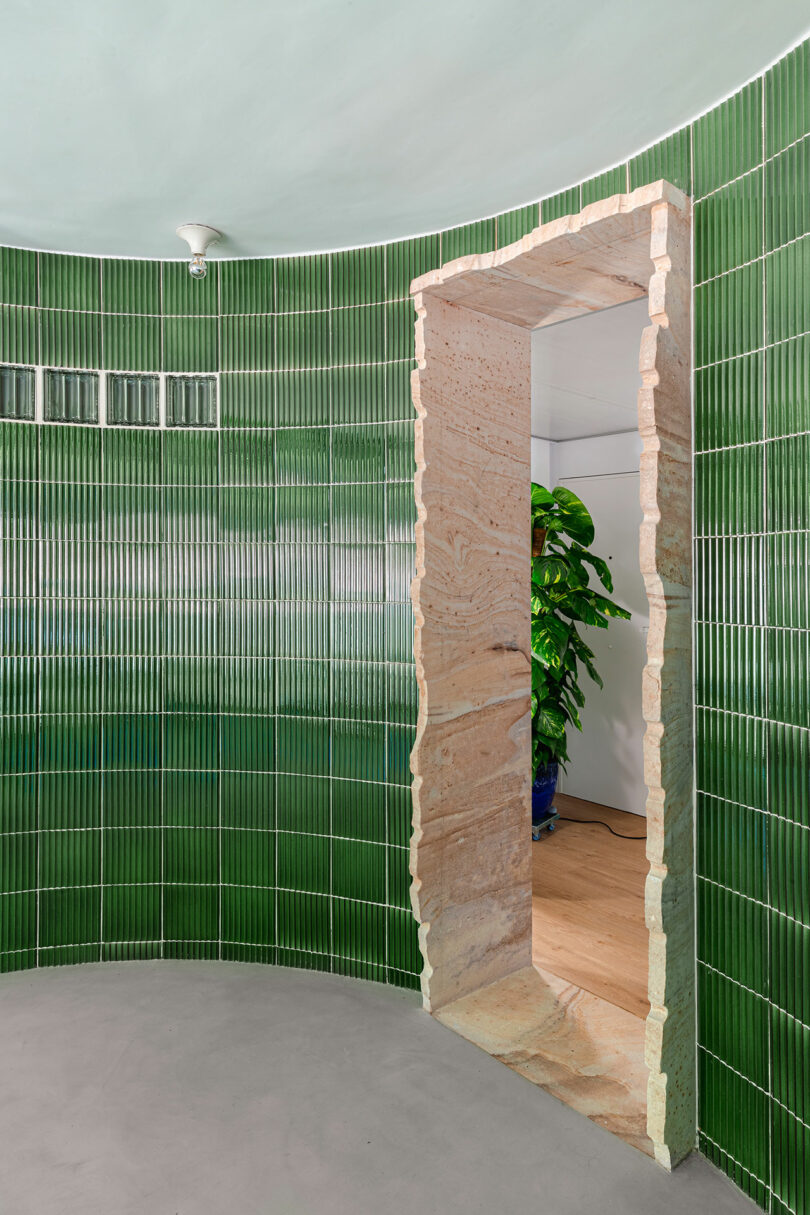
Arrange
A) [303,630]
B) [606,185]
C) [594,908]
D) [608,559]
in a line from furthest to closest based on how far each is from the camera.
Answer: [608,559] → [594,908] → [303,630] → [606,185]

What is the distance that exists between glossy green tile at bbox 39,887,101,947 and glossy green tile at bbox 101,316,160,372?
6.42ft

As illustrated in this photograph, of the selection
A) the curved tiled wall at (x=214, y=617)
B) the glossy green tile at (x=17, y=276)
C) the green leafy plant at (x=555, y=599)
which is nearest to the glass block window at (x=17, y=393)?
the curved tiled wall at (x=214, y=617)

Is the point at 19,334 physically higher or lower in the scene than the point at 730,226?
higher

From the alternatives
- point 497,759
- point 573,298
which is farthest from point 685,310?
point 497,759

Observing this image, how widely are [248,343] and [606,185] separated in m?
1.36

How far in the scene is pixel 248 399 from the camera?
9.77ft

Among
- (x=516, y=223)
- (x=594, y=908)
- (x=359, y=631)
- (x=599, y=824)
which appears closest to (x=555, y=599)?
(x=599, y=824)

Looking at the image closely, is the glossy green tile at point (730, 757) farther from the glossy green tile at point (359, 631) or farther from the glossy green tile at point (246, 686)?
the glossy green tile at point (246, 686)

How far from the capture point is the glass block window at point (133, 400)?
299 cm

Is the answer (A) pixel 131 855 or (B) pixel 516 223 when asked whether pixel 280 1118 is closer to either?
(A) pixel 131 855

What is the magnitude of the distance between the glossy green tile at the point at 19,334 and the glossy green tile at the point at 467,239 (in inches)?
59.1

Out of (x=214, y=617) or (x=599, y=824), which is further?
(x=599, y=824)

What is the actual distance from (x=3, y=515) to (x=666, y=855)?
2473 mm

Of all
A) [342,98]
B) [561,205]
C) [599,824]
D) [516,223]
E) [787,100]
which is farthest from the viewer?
[599,824]
